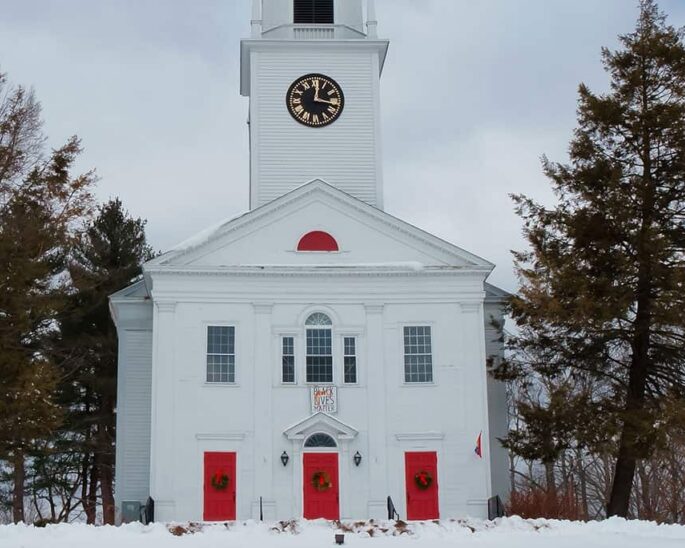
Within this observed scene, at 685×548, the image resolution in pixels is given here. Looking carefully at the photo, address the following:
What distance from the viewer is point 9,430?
25.2 metres

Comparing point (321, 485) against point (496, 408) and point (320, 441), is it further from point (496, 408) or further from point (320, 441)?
point (496, 408)

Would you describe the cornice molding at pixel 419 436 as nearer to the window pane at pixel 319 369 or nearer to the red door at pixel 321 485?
the red door at pixel 321 485

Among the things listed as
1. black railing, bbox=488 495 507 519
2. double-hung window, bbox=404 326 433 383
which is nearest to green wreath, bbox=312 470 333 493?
double-hung window, bbox=404 326 433 383

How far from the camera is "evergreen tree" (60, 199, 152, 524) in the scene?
40062 millimetres

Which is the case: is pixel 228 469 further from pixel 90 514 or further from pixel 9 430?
pixel 90 514

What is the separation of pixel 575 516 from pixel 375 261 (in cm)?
872

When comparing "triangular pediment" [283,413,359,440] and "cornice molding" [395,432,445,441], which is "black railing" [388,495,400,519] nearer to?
"cornice molding" [395,432,445,441]

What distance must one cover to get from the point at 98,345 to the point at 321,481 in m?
14.9

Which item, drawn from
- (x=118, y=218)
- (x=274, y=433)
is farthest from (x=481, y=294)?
(x=118, y=218)

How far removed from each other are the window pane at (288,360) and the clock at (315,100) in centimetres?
792

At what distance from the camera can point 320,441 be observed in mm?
28719

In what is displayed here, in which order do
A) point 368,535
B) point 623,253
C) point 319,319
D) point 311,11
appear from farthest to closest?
point 311,11, point 319,319, point 623,253, point 368,535

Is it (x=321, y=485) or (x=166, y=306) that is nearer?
(x=321, y=485)

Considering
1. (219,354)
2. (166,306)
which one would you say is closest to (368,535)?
(219,354)
